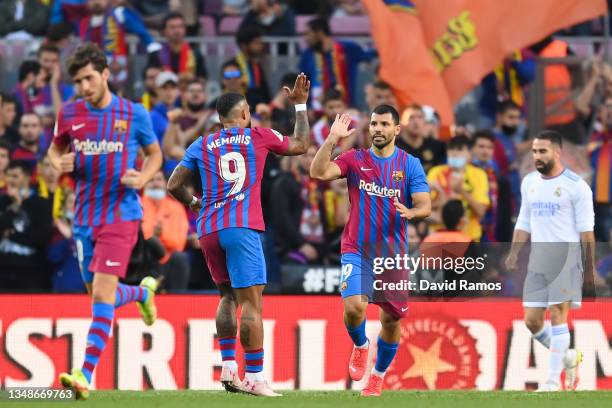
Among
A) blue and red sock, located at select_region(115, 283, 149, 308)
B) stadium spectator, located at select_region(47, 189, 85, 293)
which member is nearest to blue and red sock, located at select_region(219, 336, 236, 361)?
blue and red sock, located at select_region(115, 283, 149, 308)

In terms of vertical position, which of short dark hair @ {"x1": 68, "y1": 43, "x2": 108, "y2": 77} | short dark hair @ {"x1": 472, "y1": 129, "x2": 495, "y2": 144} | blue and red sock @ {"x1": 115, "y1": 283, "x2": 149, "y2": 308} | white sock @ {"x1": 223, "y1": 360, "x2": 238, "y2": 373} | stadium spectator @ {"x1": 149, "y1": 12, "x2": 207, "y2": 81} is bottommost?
white sock @ {"x1": 223, "y1": 360, "x2": 238, "y2": 373}

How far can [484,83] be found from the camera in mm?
18062

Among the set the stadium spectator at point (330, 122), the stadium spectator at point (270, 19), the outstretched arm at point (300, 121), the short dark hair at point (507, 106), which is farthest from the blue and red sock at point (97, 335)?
the stadium spectator at point (270, 19)

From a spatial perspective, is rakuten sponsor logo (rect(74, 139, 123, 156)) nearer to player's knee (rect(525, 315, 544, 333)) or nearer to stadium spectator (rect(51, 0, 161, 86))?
player's knee (rect(525, 315, 544, 333))

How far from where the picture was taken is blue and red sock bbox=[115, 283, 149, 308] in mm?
11984

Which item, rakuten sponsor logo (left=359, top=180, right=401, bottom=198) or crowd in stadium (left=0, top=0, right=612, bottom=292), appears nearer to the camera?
rakuten sponsor logo (left=359, top=180, right=401, bottom=198)

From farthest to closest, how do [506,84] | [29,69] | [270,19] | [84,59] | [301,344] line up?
[270,19] → [506,84] → [29,69] → [301,344] → [84,59]

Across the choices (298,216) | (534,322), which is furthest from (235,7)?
(534,322)

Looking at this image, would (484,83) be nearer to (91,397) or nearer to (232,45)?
(232,45)

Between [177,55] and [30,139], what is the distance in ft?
6.70

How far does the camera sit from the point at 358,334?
12055mm

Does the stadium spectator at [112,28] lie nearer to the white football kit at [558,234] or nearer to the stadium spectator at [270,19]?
the stadium spectator at [270,19]

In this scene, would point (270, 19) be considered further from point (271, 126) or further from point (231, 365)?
point (231, 365)

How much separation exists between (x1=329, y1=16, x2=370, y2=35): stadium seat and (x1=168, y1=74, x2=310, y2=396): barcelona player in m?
8.13
